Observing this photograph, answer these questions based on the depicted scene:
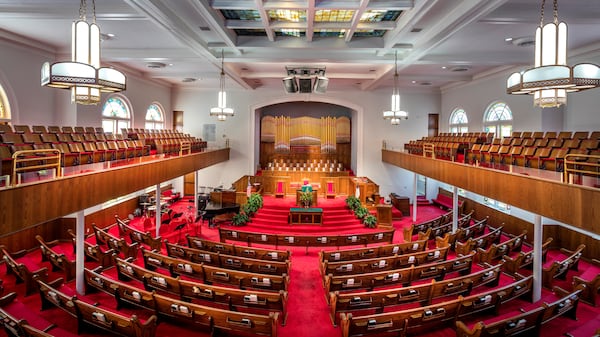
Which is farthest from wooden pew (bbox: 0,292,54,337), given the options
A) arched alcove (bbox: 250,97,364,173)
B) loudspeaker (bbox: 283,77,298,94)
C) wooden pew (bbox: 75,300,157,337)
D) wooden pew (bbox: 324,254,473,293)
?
arched alcove (bbox: 250,97,364,173)

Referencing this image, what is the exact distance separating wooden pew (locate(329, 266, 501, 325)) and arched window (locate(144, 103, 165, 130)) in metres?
15.6

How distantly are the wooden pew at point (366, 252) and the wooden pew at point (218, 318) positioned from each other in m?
3.60

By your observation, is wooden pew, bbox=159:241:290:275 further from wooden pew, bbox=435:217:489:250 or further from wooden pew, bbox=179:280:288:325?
wooden pew, bbox=435:217:489:250

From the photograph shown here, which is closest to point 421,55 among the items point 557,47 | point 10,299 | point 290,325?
point 557,47

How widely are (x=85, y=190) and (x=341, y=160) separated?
688 inches

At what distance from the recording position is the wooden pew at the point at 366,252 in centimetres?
948

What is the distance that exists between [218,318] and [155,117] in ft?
53.7

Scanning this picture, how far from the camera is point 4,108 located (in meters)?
10.6

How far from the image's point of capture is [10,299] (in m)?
7.21

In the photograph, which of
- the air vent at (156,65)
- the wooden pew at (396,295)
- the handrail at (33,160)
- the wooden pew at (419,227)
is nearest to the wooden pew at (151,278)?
the handrail at (33,160)

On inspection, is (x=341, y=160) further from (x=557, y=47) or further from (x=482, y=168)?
(x=557, y=47)

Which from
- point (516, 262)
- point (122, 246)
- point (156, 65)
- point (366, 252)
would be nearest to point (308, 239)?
point (366, 252)

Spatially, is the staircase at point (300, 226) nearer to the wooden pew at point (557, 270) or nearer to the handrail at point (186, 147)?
the handrail at point (186, 147)

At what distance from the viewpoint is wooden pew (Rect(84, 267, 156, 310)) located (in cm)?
665
